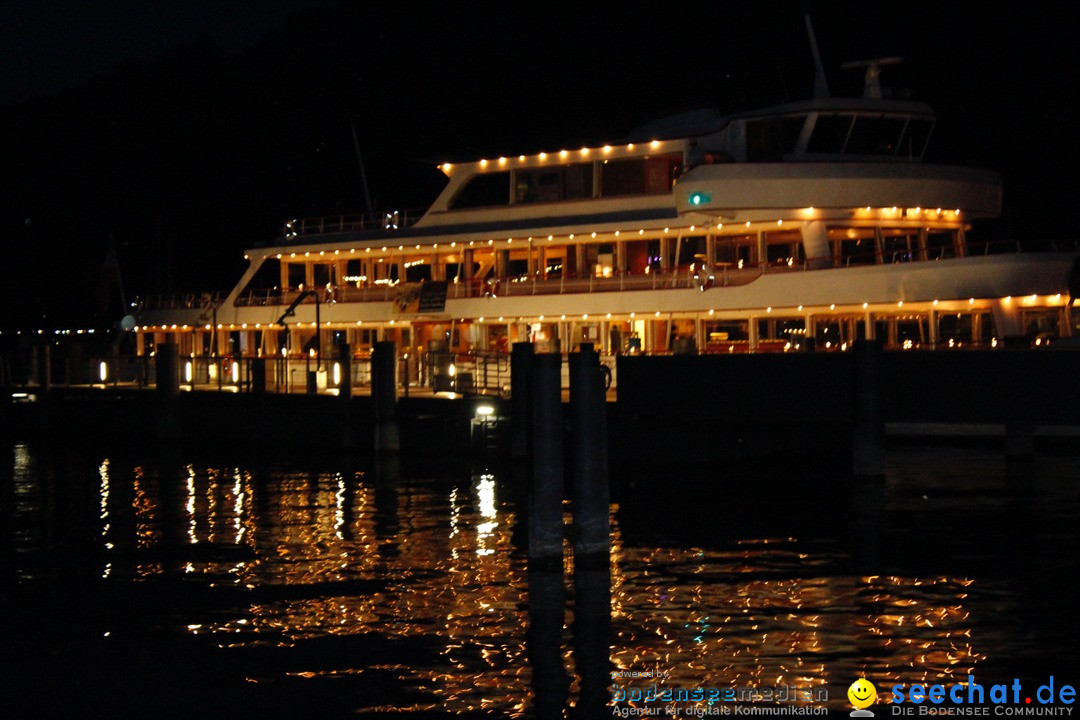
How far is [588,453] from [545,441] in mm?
538

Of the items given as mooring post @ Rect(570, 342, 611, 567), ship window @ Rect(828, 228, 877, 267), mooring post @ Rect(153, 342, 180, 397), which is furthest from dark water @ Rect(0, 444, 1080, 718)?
ship window @ Rect(828, 228, 877, 267)

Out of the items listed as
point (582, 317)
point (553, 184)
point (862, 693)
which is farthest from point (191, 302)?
point (862, 693)

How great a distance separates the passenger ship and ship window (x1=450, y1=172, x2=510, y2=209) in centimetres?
6

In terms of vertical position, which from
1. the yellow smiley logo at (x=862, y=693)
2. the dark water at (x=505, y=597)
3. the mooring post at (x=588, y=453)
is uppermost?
the mooring post at (x=588, y=453)

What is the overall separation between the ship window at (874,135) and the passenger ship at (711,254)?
0.16 ft

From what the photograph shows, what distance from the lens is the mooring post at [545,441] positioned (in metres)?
16.5

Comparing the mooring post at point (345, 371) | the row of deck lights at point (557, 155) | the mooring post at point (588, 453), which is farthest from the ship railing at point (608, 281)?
the mooring post at point (588, 453)

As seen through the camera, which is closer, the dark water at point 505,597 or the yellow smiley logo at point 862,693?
the yellow smiley logo at point 862,693

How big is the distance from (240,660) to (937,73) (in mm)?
80357

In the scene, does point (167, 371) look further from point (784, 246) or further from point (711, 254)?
point (784, 246)

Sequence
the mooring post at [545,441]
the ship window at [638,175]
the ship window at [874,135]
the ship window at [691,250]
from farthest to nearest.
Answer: the ship window at [638,175], the ship window at [691,250], the ship window at [874,135], the mooring post at [545,441]

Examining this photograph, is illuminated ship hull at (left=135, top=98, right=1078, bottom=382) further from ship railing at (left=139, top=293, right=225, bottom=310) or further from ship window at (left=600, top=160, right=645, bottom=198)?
ship railing at (left=139, top=293, right=225, bottom=310)

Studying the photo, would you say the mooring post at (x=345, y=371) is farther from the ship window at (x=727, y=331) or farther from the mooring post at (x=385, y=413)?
the ship window at (x=727, y=331)

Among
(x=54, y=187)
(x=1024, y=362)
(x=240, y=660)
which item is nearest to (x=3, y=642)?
(x=240, y=660)
